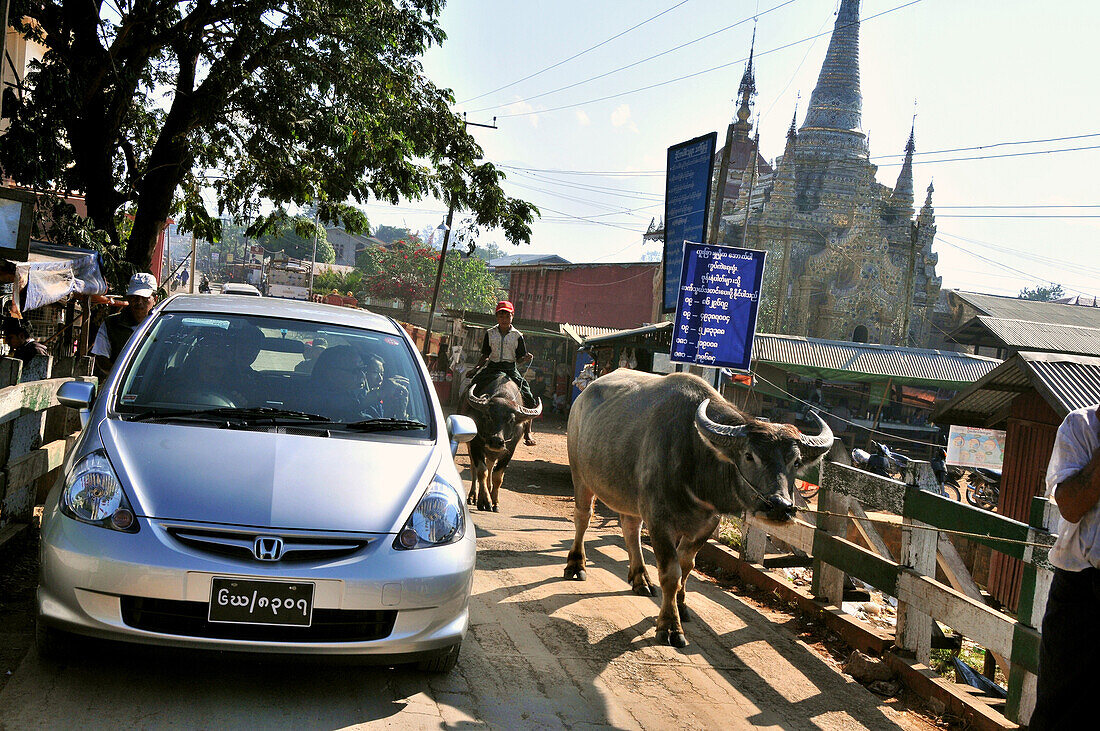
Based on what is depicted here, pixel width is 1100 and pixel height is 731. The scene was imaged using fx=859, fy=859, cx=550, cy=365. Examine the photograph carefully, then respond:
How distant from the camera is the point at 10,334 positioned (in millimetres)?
8875

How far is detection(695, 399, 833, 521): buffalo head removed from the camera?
5.08 meters

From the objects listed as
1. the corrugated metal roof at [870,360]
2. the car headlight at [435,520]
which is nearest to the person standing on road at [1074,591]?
the car headlight at [435,520]

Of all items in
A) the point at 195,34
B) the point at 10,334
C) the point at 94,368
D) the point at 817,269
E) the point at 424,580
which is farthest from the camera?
the point at 817,269

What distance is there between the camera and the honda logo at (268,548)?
3438 millimetres

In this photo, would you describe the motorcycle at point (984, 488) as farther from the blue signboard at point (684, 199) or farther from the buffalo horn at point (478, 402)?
the buffalo horn at point (478, 402)

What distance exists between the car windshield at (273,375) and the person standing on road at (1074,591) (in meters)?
2.93

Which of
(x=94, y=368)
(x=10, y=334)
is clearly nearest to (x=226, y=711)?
(x=94, y=368)

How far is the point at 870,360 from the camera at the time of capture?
28.2 meters

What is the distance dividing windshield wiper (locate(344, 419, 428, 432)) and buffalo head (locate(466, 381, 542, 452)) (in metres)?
5.58

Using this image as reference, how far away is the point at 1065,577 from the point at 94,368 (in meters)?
8.17

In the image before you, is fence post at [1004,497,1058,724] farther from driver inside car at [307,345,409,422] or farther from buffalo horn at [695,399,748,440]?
driver inside car at [307,345,409,422]

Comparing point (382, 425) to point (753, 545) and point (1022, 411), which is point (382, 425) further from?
point (1022, 411)

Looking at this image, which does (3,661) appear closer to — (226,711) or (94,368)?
(226,711)

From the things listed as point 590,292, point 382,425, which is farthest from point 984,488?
point 590,292
